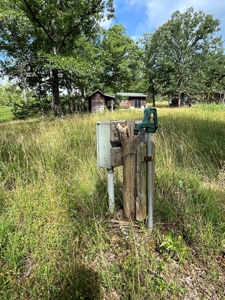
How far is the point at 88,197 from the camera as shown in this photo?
1.73 meters

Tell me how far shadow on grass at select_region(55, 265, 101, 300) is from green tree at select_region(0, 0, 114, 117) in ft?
27.6

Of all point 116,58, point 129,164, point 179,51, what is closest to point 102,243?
point 129,164

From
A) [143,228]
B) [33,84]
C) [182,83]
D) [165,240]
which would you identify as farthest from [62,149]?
[182,83]

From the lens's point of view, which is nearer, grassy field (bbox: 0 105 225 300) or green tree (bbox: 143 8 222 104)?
grassy field (bbox: 0 105 225 300)

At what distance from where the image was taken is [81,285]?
1.07 metres

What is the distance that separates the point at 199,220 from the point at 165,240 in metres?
0.31

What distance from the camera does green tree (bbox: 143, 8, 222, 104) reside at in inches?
1125

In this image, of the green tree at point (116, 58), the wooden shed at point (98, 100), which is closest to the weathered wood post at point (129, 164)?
the green tree at point (116, 58)

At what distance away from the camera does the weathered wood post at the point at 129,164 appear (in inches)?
51.4

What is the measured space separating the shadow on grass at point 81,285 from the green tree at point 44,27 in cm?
841

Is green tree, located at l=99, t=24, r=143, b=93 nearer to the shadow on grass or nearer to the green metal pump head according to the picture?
the green metal pump head

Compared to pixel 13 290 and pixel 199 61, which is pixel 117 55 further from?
pixel 13 290

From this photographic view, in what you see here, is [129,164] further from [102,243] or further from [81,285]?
[81,285]

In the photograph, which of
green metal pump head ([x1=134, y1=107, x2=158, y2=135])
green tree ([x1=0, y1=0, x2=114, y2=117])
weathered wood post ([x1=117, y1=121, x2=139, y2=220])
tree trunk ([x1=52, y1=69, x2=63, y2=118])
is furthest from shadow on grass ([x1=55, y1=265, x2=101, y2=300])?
tree trunk ([x1=52, y1=69, x2=63, y2=118])
